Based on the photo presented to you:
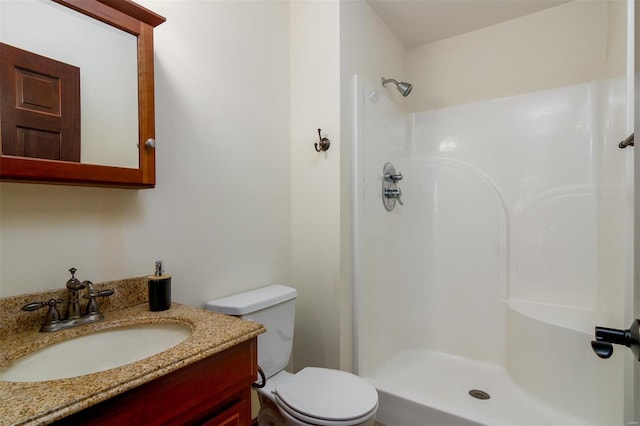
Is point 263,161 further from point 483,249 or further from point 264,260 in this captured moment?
point 483,249

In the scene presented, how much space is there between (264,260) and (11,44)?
1226 millimetres

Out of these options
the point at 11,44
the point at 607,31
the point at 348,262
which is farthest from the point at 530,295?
the point at 11,44

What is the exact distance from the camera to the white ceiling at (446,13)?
1950 mm

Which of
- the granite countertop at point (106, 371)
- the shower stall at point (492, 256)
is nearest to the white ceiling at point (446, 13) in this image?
the shower stall at point (492, 256)

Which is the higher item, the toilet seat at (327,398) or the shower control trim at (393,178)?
the shower control trim at (393,178)

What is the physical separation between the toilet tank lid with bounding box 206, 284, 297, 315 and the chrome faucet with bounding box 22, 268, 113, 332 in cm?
43

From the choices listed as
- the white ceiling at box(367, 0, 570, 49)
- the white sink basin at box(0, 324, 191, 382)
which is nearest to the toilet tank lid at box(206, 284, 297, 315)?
the white sink basin at box(0, 324, 191, 382)

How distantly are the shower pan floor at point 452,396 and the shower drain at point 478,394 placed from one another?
0.02 metres

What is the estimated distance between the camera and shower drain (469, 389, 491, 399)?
1.81 metres

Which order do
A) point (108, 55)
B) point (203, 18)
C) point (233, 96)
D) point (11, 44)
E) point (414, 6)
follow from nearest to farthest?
point (11, 44)
point (108, 55)
point (203, 18)
point (233, 96)
point (414, 6)

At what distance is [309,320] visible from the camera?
1.79 meters

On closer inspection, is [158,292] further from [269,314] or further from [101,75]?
[101,75]

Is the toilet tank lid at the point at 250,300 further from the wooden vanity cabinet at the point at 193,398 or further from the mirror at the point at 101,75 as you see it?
the mirror at the point at 101,75

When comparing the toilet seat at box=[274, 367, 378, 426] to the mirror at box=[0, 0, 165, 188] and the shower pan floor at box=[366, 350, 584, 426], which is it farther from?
the mirror at box=[0, 0, 165, 188]
